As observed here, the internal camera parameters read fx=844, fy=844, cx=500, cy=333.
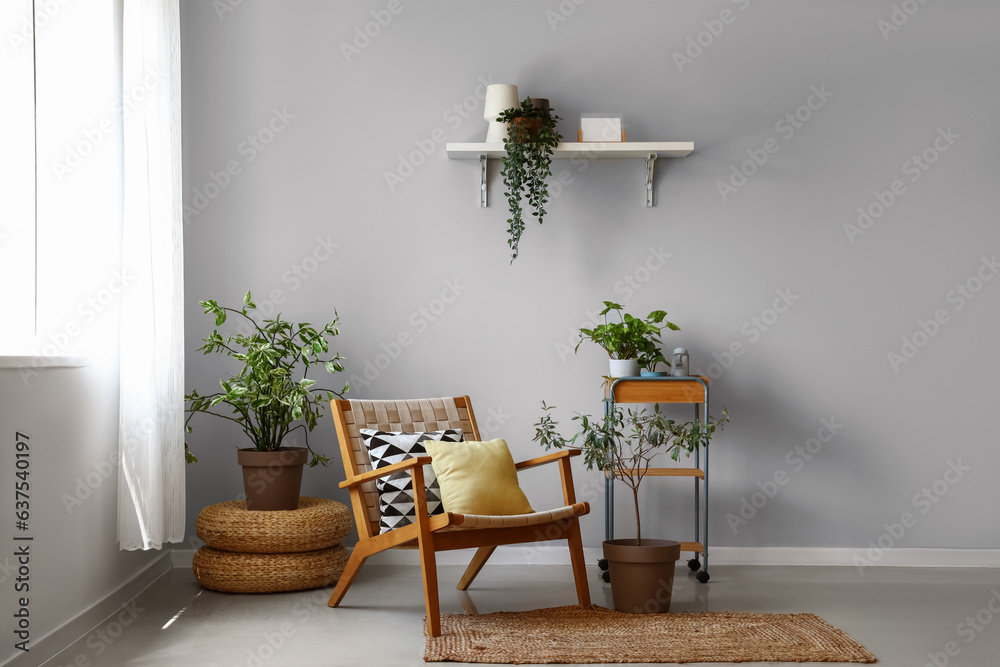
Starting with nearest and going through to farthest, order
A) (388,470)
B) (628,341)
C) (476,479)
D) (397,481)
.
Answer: (388,470) < (476,479) < (397,481) < (628,341)

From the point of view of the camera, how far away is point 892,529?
374 cm

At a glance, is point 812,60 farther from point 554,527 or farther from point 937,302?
point 554,527

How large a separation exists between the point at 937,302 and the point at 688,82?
58.4 inches

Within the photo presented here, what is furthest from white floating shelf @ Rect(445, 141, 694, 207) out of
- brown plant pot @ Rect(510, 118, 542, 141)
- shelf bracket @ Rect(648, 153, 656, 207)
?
brown plant pot @ Rect(510, 118, 542, 141)

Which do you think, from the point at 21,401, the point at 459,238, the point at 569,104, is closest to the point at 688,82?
the point at 569,104

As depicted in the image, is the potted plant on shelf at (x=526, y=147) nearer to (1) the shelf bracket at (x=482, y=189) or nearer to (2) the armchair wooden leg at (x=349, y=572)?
(1) the shelf bracket at (x=482, y=189)

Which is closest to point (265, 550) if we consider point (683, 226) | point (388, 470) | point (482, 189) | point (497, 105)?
point (388, 470)

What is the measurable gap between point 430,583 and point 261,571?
34.7 inches

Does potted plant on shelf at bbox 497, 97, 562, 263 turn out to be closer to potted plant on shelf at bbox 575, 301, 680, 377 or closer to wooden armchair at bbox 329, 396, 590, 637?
potted plant on shelf at bbox 575, 301, 680, 377

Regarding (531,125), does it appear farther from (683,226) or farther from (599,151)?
(683,226)

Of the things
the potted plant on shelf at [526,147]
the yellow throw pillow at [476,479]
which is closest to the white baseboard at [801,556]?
the yellow throw pillow at [476,479]

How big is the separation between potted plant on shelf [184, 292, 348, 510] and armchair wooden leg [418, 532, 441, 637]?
854mm

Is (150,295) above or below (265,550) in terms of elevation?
above

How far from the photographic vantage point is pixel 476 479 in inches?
114
